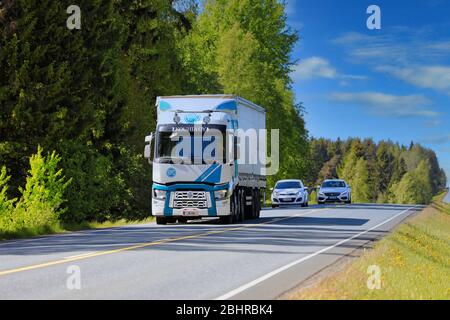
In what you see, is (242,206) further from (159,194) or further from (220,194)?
(159,194)

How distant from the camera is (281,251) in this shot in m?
16.2

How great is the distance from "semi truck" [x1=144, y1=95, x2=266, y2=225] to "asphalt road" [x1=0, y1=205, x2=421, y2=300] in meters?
2.61

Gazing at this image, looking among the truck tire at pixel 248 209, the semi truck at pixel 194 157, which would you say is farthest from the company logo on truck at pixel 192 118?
the truck tire at pixel 248 209

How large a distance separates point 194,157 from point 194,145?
41cm

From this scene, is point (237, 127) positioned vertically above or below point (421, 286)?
above

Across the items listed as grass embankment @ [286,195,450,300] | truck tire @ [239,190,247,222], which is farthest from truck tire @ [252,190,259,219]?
grass embankment @ [286,195,450,300]

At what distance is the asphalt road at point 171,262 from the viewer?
10.2 metres

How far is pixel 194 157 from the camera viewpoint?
997 inches

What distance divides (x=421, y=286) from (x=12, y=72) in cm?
2045

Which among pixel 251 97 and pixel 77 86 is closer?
pixel 77 86

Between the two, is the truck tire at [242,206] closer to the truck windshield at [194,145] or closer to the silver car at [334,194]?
the truck windshield at [194,145]

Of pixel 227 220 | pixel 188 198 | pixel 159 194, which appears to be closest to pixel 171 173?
pixel 159 194

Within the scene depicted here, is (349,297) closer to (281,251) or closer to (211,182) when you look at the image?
(281,251)
